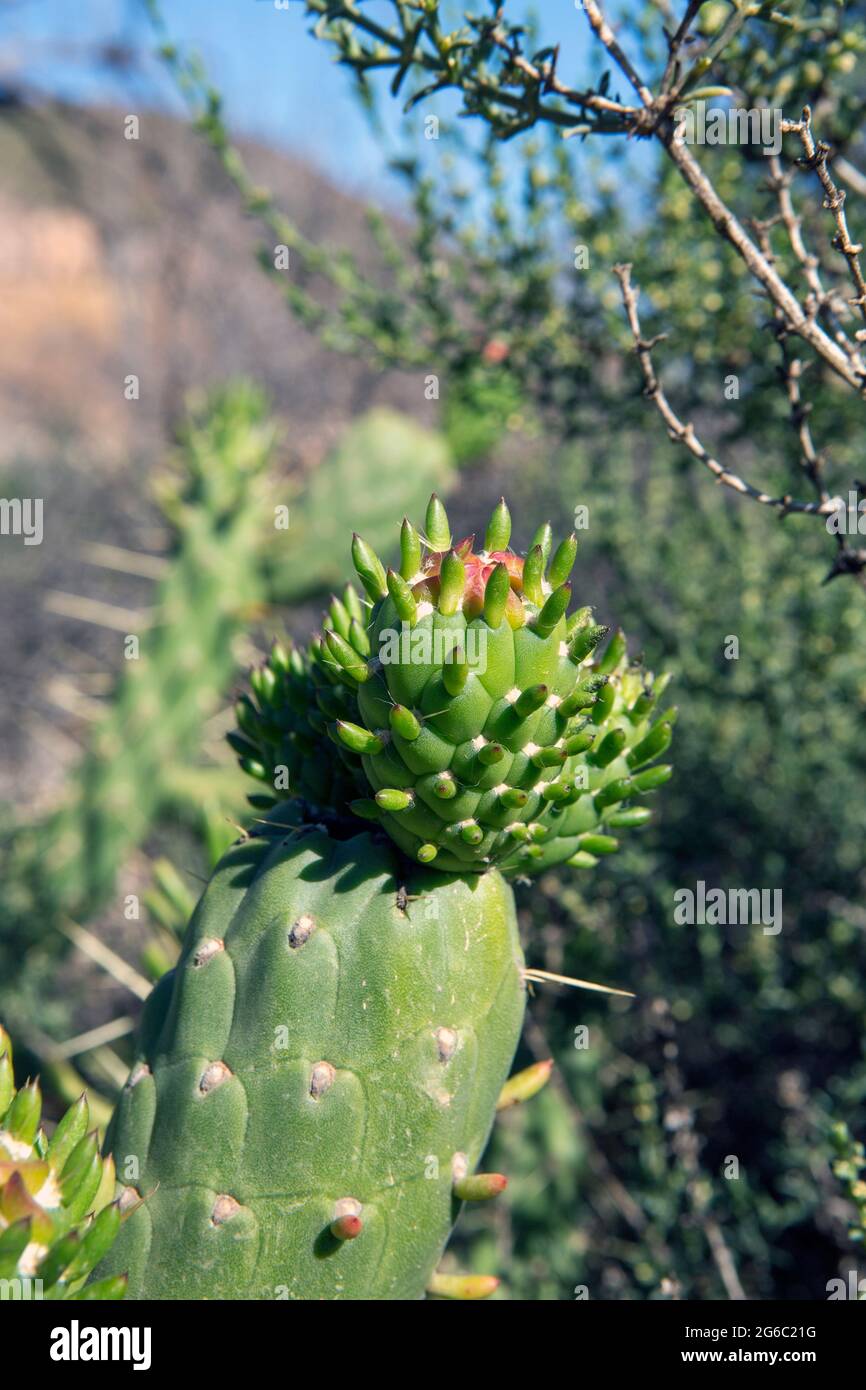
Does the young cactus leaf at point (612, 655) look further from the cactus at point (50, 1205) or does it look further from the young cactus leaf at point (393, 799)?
the cactus at point (50, 1205)

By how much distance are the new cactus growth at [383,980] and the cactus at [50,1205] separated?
0.10m

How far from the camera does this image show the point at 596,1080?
9.19 feet

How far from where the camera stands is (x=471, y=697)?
3.47 ft

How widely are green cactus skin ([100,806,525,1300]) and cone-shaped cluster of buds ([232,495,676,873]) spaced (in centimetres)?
9

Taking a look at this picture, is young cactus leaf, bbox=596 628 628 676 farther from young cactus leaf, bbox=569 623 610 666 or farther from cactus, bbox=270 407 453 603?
cactus, bbox=270 407 453 603

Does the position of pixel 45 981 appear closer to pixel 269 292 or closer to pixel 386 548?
pixel 386 548

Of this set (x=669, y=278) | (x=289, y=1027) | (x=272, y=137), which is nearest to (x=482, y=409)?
(x=669, y=278)

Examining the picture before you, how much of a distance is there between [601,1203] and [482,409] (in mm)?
2025

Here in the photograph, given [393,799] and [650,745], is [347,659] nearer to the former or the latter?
[393,799]

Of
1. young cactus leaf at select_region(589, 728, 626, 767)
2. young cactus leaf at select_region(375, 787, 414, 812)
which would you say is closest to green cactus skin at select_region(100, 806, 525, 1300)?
young cactus leaf at select_region(375, 787, 414, 812)

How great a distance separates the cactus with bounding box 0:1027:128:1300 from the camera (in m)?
0.98

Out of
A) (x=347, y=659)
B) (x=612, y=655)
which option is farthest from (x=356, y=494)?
(x=347, y=659)

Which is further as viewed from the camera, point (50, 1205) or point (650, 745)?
point (650, 745)

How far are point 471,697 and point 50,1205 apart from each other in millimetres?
648
